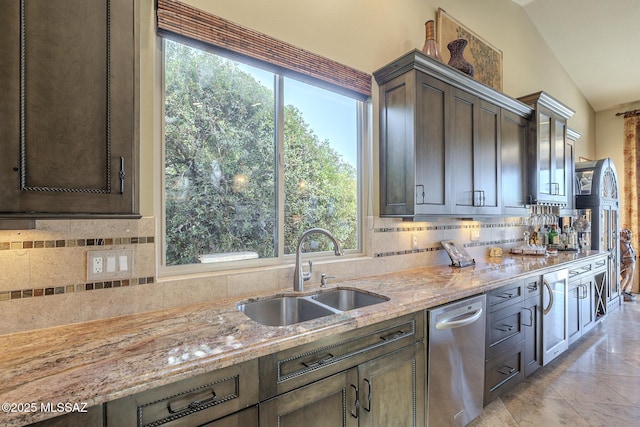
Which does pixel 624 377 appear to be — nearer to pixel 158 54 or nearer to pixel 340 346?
pixel 340 346

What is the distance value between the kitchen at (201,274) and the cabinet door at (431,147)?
35cm

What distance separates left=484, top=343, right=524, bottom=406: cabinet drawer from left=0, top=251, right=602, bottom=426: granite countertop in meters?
0.81

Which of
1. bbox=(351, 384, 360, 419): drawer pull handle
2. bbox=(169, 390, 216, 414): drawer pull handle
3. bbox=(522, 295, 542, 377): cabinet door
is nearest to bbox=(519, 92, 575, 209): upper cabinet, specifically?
bbox=(522, 295, 542, 377): cabinet door

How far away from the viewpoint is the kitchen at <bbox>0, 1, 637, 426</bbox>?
3.88 ft

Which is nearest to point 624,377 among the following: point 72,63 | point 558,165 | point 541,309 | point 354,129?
point 541,309

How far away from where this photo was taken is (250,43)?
5.47 ft

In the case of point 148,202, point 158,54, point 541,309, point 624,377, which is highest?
point 158,54

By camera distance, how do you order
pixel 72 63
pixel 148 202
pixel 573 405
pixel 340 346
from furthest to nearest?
pixel 573 405 → pixel 148 202 → pixel 340 346 → pixel 72 63

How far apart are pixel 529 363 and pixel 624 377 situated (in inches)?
40.3

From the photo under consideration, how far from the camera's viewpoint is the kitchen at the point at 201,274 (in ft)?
3.88

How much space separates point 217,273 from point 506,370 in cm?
215

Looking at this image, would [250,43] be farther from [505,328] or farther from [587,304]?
[587,304]

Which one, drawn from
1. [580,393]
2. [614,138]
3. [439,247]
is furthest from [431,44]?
[614,138]

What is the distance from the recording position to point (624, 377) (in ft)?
8.34
